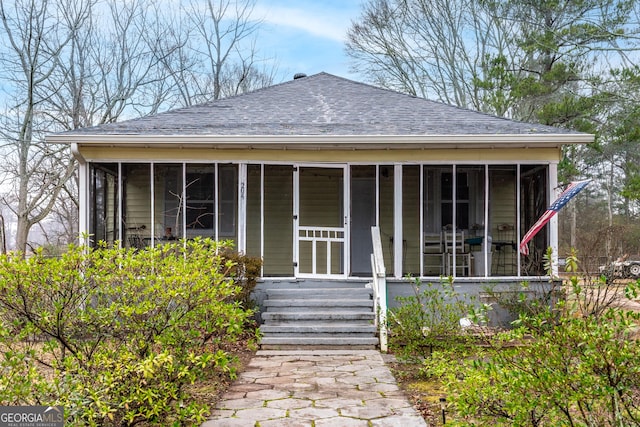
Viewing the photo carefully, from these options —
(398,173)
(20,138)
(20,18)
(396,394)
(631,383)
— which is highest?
(20,18)

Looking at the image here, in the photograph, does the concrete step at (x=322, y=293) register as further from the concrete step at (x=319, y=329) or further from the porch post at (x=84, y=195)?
the porch post at (x=84, y=195)

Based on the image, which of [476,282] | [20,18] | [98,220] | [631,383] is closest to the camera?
[631,383]

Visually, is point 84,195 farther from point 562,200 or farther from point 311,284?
point 562,200

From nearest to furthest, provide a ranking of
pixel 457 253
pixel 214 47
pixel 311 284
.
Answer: pixel 311 284 → pixel 457 253 → pixel 214 47

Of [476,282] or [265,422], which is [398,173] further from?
[265,422]

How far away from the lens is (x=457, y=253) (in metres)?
10.1

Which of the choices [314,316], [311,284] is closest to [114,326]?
[314,316]

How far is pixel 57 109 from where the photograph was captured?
17.8 metres

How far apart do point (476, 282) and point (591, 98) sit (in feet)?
26.4

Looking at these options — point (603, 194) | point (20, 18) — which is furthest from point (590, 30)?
point (603, 194)

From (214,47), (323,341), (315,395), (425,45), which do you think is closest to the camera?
(315,395)

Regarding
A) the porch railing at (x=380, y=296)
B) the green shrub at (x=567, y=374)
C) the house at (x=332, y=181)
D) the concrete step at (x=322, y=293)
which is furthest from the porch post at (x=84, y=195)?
the green shrub at (x=567, y=374)

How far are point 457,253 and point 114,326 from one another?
23.7 feet

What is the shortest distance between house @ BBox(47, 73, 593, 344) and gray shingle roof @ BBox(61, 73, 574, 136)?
0.13 feet
